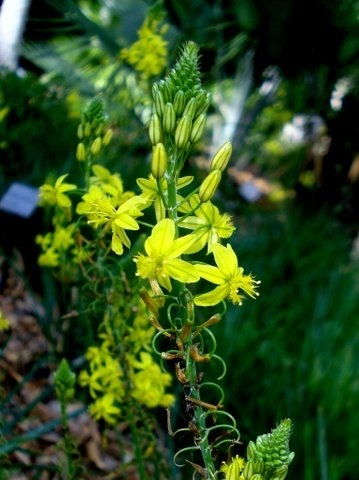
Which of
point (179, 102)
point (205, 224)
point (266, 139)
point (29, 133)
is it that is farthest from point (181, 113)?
point (266, 139)

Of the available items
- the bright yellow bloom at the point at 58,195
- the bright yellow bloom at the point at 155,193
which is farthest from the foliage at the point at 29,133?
the bright yellow bloom at the point at 155,193

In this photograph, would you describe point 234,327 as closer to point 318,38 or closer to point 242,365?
point 242,365

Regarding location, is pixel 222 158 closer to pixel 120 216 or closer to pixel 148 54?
pixel 120 216

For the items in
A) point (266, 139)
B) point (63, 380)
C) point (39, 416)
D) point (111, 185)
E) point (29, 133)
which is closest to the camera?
point (63, 380)

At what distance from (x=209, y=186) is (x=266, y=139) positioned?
3845 mm

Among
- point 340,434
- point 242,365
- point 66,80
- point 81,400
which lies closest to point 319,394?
point 340,434

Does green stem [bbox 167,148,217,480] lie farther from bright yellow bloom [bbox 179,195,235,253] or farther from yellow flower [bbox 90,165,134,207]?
yellow flower [bbox 90,165,134,207]

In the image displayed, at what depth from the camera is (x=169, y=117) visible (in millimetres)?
703

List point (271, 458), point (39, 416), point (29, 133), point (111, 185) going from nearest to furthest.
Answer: point (271, 458), point (111, 185), point (39, 416), point (29, 133)

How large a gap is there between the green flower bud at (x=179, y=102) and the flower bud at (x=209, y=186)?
3.3 inches

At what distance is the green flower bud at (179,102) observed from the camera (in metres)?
0.71

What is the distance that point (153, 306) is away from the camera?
0.70 m

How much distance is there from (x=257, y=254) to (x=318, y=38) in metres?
1.29

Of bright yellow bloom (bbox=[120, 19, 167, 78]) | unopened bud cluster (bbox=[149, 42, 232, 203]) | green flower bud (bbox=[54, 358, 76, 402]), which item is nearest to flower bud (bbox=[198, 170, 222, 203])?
unopened bud cluster (bbox=[149, 42, 232, 203])
